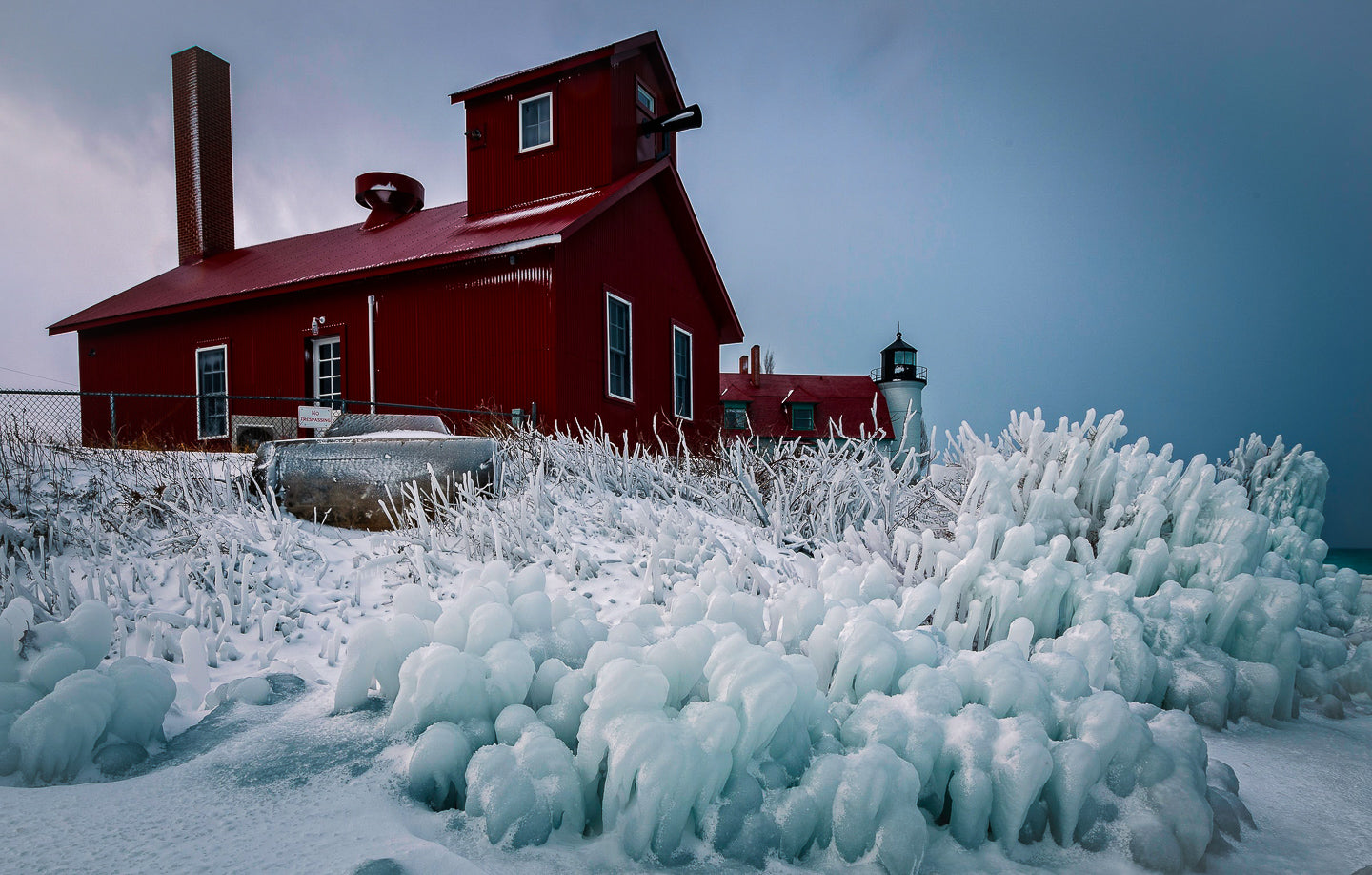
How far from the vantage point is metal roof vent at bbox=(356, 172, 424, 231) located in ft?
44.0

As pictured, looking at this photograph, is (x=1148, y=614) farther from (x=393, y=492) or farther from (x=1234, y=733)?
(x=393, y=492)

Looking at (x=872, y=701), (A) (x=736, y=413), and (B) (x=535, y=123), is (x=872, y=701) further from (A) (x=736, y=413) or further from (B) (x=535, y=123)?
(A) (x=736, y=413)

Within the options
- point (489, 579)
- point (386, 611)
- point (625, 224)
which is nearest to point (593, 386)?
point (625, 224)

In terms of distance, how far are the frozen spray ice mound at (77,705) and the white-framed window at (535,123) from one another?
10.3 m

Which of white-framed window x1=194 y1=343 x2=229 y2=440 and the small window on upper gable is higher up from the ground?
the small window on upper gable

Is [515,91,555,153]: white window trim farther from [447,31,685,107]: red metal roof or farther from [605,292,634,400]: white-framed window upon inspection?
[605,292,634,400]: white-framed window

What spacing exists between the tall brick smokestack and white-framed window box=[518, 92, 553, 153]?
29.8 ft

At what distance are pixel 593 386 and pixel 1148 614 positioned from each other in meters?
8.14

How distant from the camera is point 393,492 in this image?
4574 mm

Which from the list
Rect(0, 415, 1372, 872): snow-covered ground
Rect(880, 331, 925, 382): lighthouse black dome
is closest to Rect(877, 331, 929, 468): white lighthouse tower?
Rect(880, 331, 925, 382): lighthouse black dome

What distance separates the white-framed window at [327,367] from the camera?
10.9m

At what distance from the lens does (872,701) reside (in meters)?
1.69

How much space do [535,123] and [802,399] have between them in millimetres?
16327

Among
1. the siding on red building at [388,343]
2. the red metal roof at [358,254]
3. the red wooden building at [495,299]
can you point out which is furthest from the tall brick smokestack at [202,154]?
the siding on red building at [388,343]
